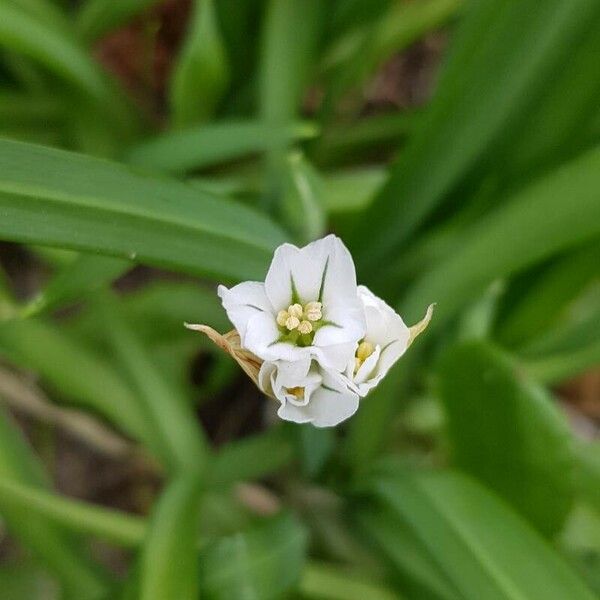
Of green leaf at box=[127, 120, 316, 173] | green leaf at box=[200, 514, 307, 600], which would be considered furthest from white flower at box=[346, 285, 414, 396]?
green leaf at box=[127, 120, 316, 173]

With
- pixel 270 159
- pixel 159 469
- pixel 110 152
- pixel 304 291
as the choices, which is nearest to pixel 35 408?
pixel 159 469

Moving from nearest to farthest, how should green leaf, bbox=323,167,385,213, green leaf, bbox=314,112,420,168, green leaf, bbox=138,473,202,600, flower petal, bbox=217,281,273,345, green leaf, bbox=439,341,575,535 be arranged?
1. flower petal, bbox=217,281,273,345
2. green leaf, bbox=138,473,202,600
3. green leaf, bbox=439,341,575,535
4. green leaf, bbox=323,167,385,213
5. green leaf, bbox=314,112,420,168

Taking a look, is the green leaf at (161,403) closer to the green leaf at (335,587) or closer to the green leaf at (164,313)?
the green leaf at (164,313)

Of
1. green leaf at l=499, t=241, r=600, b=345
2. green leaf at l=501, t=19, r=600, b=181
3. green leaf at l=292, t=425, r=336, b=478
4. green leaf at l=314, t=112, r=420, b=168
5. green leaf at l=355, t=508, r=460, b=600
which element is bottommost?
green leaf at l=355, t=508, r=460, b=600

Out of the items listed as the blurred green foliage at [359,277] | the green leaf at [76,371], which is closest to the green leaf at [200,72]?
the blurred green foliage at [359,277]

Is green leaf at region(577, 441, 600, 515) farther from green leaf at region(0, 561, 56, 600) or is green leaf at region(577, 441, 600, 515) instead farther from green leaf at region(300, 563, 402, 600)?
green leaf at region(0, 561, 56, 600)

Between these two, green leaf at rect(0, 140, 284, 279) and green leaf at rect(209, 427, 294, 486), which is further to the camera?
green leaf at rect(209, 427, 294, 486)
